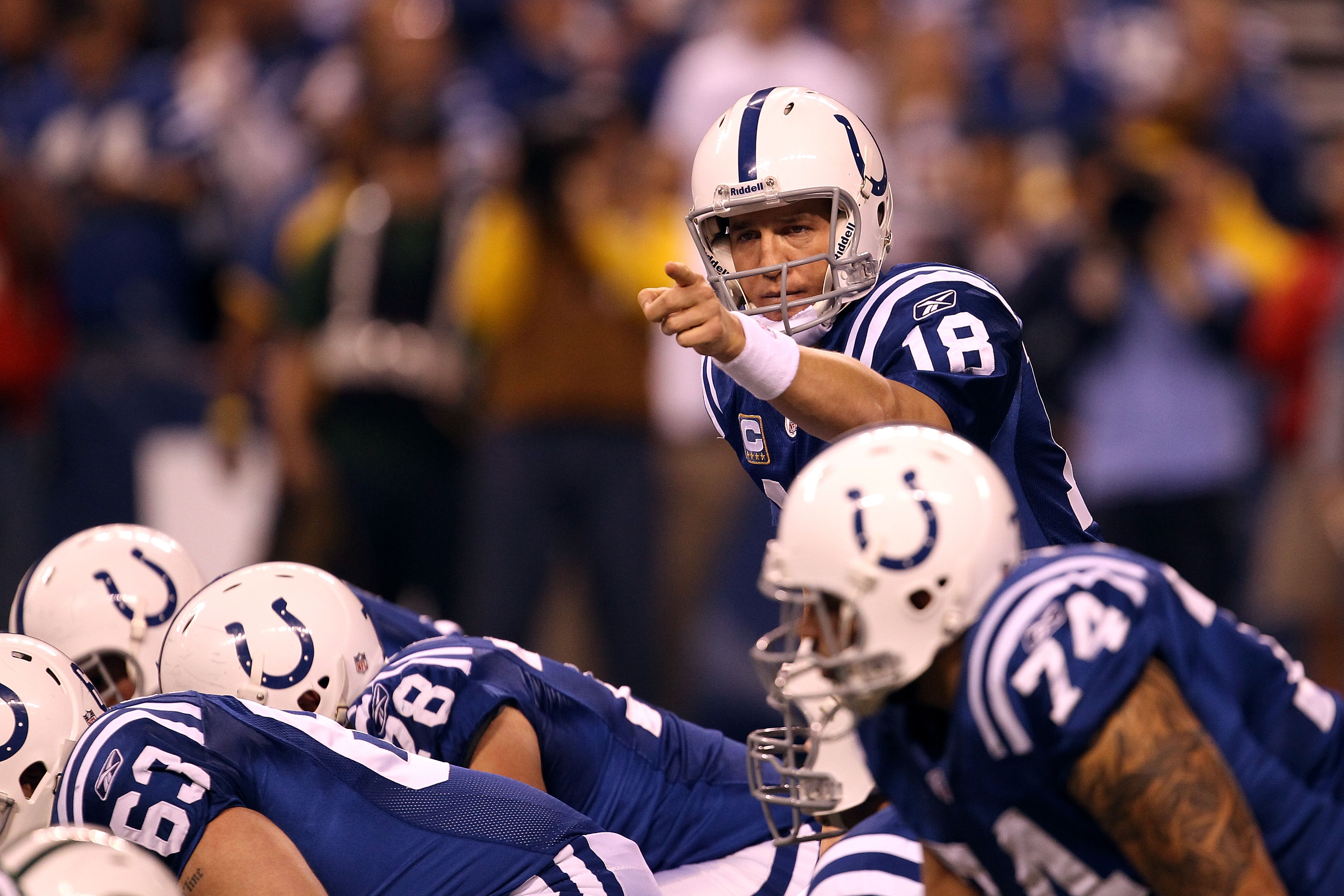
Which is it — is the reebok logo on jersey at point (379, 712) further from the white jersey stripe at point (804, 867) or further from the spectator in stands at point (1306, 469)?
the spectator in stands at point (1306, 469)

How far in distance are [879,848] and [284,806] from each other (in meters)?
1.15

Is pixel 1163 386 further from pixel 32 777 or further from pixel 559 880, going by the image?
pixel 32 777

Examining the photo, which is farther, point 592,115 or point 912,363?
point 592,115

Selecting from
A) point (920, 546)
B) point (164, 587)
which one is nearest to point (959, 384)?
point (920, 546)

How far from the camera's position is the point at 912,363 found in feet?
12.4

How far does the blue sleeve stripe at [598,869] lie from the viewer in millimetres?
3605

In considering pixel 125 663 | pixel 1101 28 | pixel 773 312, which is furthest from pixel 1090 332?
pixel 125 663

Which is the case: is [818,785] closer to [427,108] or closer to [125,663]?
[125,663]

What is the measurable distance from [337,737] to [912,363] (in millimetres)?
1412

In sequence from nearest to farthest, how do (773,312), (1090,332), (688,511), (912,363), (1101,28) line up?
(912,363) < (773,312) < (1090,332) < (688,511) < (1101,28)

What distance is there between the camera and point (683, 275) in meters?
3.38

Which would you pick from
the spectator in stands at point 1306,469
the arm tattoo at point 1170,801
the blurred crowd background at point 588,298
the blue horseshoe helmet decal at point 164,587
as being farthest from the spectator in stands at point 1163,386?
the arm tattoo at point 1170,801

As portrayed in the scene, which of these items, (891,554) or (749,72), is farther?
(749,72)

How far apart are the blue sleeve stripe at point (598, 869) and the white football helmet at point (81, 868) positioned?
3.19 feet
